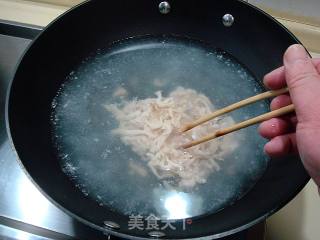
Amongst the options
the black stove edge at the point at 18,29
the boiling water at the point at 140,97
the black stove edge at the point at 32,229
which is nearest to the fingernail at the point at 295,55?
the boiling water at the point at 140,97

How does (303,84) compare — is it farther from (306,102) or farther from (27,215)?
(27,215)

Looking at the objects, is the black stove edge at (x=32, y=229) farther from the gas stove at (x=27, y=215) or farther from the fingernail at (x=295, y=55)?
the fingernail at (x=295, y=55)

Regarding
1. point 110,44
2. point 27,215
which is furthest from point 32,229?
point 110,44

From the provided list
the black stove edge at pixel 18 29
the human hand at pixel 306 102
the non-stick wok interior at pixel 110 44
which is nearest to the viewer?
the human hand at pixel 306 102

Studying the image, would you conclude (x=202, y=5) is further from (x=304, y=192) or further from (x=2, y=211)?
(x=2, y=211)

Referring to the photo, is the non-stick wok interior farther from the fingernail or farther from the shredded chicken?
the fingernail

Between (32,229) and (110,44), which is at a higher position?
(110,44)
